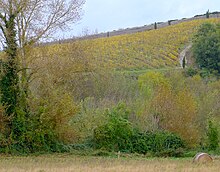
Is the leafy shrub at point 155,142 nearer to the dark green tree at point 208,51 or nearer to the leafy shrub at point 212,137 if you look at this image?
the leafy shrub at point 212,137

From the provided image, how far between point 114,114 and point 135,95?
11.5m

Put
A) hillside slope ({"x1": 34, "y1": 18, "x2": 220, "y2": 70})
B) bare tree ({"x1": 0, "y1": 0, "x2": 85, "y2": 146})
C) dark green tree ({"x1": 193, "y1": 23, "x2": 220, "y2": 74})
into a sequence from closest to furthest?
bare tree ({"x1": 0, "y1": 0, "x2": 85, "y2": 146}) < dark green tree ({"x1": 193, "y1": 23, "x2": 220, "y2": 74}) < hillside slope ({"x1": 34, "y1": 18, "x2": 220, "y2": 70})

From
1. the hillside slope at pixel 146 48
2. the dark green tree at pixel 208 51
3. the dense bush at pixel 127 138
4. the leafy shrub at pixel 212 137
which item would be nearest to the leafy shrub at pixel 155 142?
the dense bush at pixel 127 138

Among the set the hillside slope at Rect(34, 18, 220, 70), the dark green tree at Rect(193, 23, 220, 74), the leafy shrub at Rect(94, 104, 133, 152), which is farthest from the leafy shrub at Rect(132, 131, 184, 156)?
the dark green tree at Rect(193, 23, 220, 74)

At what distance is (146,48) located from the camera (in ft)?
281

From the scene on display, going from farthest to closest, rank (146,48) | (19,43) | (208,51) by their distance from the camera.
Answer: (146,48) < (208,51) < (19,43)

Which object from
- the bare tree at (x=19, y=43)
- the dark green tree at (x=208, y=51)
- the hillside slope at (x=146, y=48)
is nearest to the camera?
the bare tree at (x=19, y=43)

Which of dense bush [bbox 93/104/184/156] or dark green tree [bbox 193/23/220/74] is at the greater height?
dark green tree [bbox 193/23/220/74]

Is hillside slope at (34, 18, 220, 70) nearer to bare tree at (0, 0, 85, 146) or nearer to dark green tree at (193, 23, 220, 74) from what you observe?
dark green tree at (193, 23, 220, 74)

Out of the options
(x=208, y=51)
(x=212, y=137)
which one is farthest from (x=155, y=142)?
(x=208, y=51)

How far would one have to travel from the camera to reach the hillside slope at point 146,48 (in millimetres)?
75500

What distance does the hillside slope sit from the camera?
7550 centimetres

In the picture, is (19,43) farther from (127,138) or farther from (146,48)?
(146,48)

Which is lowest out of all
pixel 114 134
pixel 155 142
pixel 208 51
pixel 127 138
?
pixel 155 142
